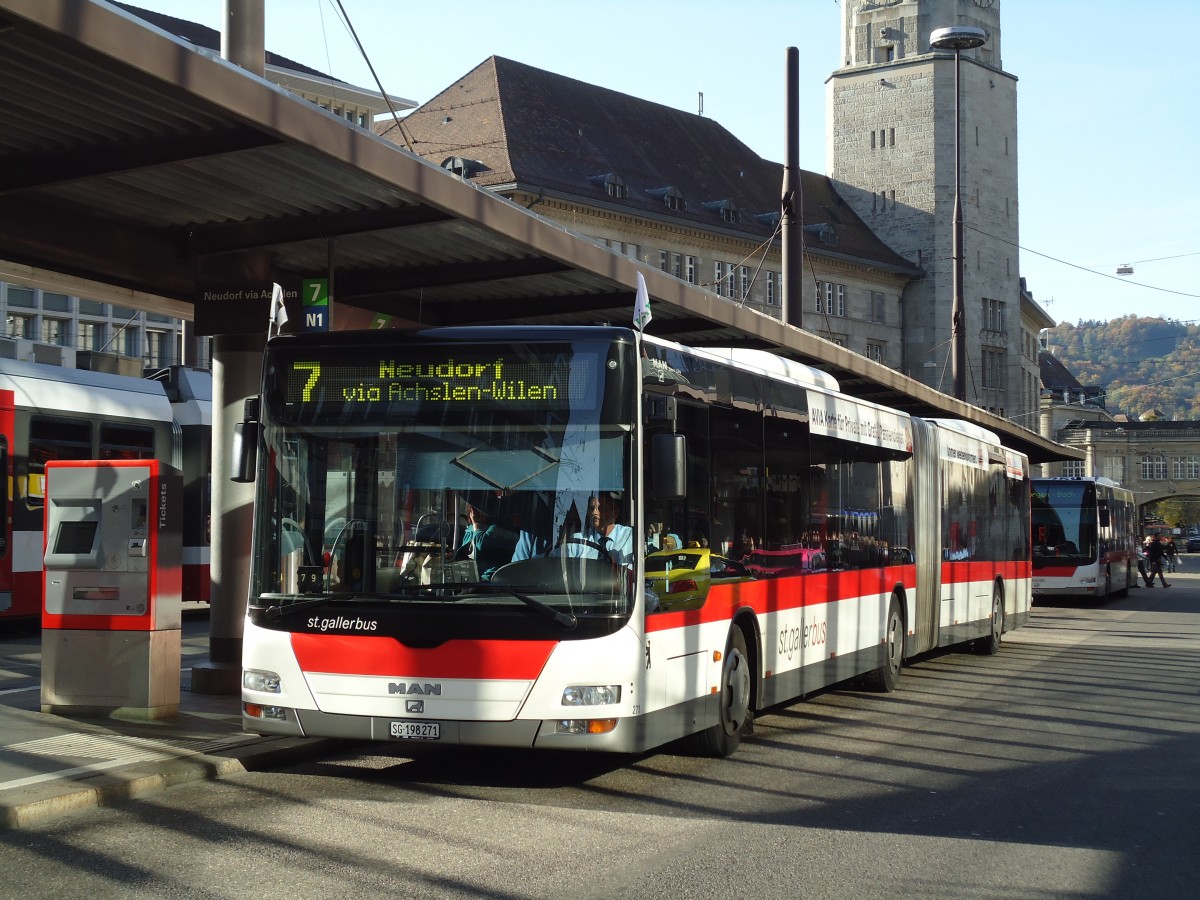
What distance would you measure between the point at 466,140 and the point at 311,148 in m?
61.3

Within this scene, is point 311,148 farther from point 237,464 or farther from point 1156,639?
point 1156,639

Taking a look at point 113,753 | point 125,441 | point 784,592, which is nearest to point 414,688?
point 113,753

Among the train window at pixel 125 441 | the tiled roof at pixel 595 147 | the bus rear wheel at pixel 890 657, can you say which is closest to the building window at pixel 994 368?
the tiled roof at pixel 595 147

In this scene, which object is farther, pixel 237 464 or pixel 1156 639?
pixel 1156 639

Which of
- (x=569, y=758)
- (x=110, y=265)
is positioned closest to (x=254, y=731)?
(x=569, y=758)

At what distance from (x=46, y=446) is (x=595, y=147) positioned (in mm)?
56572

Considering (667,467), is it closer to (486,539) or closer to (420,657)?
(486,539)

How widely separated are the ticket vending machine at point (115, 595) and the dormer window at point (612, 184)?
201ft

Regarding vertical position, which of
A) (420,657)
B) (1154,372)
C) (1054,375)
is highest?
(1154,372)

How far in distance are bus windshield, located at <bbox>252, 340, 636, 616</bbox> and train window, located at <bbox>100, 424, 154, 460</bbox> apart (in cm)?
1257

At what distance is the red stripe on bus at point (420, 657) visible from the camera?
9.06 m

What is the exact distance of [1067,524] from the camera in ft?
123

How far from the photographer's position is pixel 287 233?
1224 centimetres

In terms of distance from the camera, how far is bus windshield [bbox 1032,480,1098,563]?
37500mm
